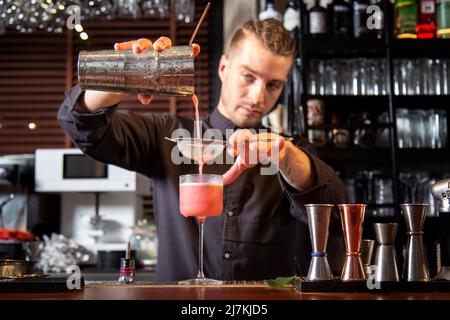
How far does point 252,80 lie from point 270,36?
0.17 metres

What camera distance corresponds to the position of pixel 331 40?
354 cm

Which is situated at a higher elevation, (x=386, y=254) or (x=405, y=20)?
(x=405, y=20)

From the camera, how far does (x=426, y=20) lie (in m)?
3.65

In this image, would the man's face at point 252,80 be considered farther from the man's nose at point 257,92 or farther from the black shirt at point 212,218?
the black shirt at point 212,218

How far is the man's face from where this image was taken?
2.26 meters

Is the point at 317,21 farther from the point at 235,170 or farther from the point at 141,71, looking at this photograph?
the point at 141,71

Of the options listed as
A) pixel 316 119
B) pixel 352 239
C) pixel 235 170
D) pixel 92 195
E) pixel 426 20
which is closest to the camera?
pixel 352 239

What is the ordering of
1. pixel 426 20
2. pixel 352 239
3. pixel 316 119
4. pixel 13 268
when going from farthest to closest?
pixel 426 20 → pixel 316 119 → pixel 13 268 → pixel 352 239

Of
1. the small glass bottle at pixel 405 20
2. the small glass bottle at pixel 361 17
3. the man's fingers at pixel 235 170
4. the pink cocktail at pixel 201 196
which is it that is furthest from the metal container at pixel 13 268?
the small glass bottle at pixel 405 20

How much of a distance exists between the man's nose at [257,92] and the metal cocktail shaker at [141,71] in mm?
753

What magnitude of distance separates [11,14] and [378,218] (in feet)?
7.69

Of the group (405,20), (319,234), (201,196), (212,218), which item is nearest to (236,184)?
(212,218)
